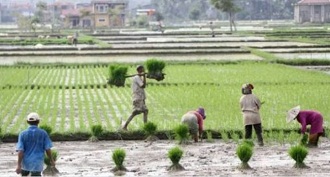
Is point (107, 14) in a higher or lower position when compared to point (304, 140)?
higher

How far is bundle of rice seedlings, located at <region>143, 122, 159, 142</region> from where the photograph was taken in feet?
42.8

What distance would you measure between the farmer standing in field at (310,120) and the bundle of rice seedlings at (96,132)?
3.06 m

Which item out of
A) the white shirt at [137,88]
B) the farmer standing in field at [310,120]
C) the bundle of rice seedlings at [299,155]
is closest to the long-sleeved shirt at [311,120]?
the farmer standing in field at [310,120]

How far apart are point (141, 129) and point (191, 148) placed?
62.8 inches

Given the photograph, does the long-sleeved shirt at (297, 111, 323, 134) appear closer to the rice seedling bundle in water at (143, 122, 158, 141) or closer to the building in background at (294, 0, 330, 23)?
the rice seedling bundle in water at (143, 122, 158, 141)

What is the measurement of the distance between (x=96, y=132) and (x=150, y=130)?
0.86 metres

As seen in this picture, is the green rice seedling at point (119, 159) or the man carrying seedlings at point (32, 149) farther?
the green rice seedling at point (119, 159)

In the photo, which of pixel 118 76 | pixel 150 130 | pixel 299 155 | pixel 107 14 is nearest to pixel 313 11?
pixel 107 14

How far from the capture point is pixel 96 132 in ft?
42.5

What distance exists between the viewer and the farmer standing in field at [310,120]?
11610 millimetres

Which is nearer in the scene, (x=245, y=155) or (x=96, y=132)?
(x=245, y=155)

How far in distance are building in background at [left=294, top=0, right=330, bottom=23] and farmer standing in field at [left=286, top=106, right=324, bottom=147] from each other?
285ft

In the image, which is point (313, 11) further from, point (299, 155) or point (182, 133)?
point (299, 155)

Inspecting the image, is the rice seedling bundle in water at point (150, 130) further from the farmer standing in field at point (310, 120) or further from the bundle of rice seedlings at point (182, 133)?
the farmer standing in field at point (310, 120)
